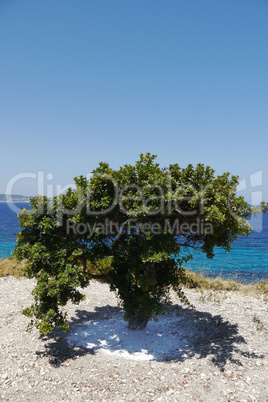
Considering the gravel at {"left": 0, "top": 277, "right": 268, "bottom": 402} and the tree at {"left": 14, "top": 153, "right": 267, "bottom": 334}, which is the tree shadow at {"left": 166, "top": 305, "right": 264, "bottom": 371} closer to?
the gravel at {"left": 0, "top": 277, "right": 268, "bottom": 402}

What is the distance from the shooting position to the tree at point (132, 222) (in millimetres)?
8625

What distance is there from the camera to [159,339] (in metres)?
11.1

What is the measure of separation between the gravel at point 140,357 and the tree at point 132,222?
1433 mm

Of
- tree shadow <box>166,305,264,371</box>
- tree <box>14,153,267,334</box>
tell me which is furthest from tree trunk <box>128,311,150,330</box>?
tree shadow <box>166,305,264,371</box>

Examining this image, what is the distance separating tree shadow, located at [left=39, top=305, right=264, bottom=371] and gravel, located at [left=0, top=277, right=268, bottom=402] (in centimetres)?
3

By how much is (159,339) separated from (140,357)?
1533 mm

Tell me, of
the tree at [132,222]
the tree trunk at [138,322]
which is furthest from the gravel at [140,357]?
the tree at [132,222]

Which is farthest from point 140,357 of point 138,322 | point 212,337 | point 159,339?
point 212,337

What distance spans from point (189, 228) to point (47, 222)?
192 inches

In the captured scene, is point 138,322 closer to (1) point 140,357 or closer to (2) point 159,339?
(2) point 159,339

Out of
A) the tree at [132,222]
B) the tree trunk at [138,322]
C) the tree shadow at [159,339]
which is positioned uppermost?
the tree at [132,222]

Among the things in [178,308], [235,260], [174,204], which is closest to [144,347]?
[178,308]

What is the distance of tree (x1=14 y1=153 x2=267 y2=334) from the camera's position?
8625 millimetres

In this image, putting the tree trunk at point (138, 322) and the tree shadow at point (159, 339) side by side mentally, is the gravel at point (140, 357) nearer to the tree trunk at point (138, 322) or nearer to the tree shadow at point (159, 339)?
the tree shadow at point (159, 339)
